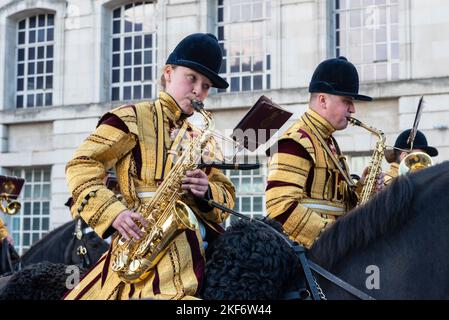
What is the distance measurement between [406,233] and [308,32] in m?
13.7

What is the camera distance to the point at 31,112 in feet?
64.1

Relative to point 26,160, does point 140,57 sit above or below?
above

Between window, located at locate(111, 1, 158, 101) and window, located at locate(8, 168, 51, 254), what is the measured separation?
9.98ft

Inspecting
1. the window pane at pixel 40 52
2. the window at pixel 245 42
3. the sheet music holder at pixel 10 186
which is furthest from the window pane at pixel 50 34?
the sheet music holder at pixel 10 186

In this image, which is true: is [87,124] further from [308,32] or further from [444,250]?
[444,250]

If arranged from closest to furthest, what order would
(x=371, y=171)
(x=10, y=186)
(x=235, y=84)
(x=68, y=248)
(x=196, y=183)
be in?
(x=196, y=183)
(x=371, y=171)
(x=68, y=248)
(x=10, y=186)
(x=235, y=84)

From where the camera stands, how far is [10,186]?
1077cm

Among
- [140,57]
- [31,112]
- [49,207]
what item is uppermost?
[140,57]

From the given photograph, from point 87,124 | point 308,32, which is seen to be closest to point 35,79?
point 87,124

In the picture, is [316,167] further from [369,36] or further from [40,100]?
[40,100]

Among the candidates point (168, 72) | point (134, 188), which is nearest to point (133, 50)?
point (168, 72)

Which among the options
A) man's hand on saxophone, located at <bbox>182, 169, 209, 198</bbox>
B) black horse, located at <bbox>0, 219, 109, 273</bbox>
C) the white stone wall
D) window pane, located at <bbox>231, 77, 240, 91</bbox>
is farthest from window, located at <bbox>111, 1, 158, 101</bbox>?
man's hand on saxophone, located at <bbox>182, 169, 209, 198</bbox>

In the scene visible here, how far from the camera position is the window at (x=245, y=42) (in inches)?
699

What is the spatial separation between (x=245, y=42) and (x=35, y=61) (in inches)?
242
